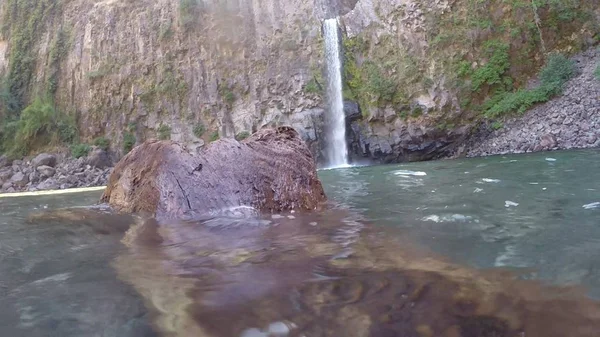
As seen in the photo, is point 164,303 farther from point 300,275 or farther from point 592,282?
point 592,282

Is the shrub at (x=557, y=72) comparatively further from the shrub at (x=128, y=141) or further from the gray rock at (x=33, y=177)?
the gray rock at (x=33, y=177)

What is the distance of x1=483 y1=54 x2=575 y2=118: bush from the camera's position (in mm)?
17984

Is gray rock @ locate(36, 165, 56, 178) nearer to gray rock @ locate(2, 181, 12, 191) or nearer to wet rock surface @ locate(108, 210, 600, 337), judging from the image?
gray rock @ locate(2, 181, 12, 191)

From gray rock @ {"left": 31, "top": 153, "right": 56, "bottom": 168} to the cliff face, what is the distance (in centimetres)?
267

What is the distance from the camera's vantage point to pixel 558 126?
1608cm

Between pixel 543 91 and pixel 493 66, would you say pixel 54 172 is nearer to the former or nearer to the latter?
pixel 493 66

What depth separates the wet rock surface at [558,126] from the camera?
50.4 ft

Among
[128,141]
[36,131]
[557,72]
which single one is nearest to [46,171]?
[128,141]

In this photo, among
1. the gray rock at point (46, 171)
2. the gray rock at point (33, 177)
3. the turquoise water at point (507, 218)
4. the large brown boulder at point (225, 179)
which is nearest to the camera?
the turquoise water at point (507, 218)

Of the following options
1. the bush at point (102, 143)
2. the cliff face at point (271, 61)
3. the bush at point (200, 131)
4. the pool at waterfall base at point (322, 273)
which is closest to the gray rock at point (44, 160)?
the bush at point (102, 143)

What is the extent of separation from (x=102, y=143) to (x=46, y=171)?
12.6 feet

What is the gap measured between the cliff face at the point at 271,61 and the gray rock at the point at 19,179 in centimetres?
500

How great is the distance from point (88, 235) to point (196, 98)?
20008 mm

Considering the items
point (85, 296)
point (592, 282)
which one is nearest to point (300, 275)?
point (85, 296)
